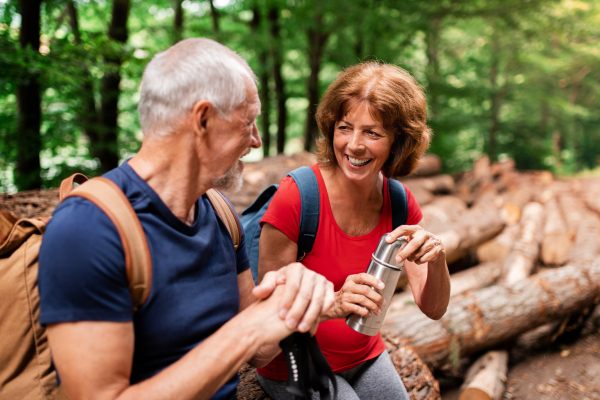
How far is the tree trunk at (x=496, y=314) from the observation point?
3.12 meters

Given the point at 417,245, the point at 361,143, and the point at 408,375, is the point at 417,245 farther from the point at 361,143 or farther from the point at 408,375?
the point at 408,375

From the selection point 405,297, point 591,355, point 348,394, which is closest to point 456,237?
point 405,297

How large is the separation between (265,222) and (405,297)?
311cm

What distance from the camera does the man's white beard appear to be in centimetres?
122

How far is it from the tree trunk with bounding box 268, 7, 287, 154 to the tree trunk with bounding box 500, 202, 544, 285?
6.00 metres

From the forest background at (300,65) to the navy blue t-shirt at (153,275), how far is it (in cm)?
241

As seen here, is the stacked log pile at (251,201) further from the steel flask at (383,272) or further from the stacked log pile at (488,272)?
the steel flask at (383,272)

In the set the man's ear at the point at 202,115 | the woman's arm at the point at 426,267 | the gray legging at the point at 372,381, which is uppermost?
the man's ear at the point at 202,115

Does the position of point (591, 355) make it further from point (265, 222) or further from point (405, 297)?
point (265, 222)

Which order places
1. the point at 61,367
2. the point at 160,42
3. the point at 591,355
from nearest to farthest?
the point at 61,367
the point at 591,355
the point at 160,42

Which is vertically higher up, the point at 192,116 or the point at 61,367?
the point at 192,116

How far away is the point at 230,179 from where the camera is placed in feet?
4.10

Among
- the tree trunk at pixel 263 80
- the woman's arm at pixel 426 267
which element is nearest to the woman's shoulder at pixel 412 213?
the woman's arm at pixel 426 267

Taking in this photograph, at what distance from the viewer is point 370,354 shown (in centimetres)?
192
